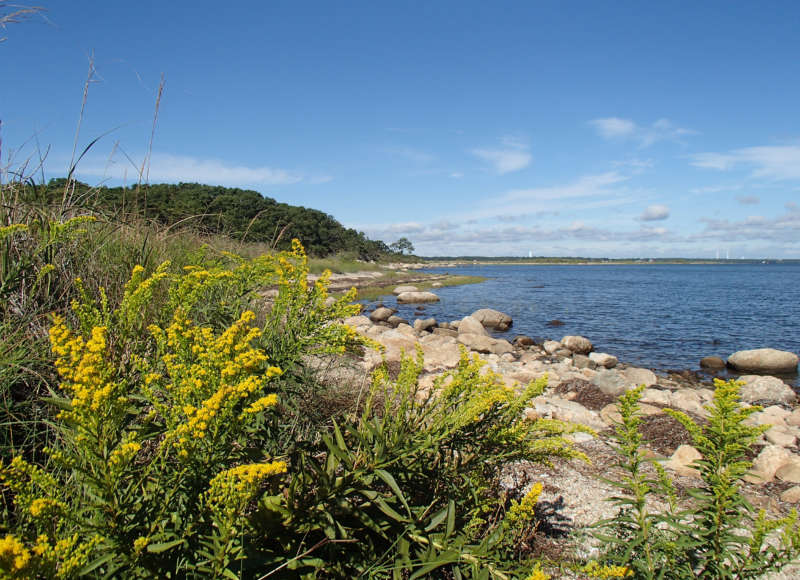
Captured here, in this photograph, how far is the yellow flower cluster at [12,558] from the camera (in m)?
0.78

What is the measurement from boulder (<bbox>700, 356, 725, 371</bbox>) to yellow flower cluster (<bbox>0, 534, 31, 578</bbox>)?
19.4 m

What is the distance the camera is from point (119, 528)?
115 cm

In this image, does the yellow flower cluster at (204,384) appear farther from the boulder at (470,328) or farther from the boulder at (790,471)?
the boulder at (470,328)

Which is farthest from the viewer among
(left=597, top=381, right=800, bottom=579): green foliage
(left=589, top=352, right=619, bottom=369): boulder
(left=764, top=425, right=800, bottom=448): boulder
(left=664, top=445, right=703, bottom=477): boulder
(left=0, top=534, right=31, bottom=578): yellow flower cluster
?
(left=589, top=352, right=619, bottom=369): boulder

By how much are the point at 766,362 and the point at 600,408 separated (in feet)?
36.2

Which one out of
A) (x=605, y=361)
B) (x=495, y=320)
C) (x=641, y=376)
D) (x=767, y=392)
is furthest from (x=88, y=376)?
(x=495, y=320)

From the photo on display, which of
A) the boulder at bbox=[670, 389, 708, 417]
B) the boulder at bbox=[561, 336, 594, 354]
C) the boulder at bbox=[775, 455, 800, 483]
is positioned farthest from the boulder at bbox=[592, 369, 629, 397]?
the boulder at bbox=[561, 336, 594, 354]

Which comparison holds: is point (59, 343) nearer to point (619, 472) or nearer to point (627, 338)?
point (619, 472)

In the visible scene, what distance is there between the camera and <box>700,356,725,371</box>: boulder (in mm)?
15869

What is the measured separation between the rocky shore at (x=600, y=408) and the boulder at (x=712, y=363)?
0.05 metres

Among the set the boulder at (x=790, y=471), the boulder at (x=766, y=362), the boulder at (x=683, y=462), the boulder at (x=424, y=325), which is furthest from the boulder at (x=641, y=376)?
the boulder at (x=424, y=325)

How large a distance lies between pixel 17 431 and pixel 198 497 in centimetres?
136

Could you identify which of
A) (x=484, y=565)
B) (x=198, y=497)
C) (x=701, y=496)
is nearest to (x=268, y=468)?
(x=198, y=497)

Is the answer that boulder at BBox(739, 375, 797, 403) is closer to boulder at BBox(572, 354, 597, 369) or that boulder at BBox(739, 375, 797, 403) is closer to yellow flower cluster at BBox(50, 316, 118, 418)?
boulder at BBox(572, 354, 597, 369)
